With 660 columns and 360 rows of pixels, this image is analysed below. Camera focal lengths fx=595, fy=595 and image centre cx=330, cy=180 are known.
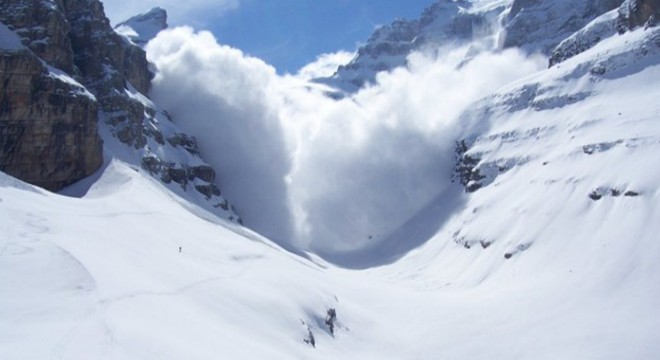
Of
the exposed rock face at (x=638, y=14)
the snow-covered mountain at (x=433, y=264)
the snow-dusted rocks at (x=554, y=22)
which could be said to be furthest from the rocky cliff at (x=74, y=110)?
the snow-dusted rocks at (x=554, y=22)

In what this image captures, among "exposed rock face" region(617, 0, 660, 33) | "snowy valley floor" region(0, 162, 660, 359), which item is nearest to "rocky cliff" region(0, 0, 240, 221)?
"snowy valley floor" region(0, 162, 660, 359)

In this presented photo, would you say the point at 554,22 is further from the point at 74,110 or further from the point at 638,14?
the point at 74,110

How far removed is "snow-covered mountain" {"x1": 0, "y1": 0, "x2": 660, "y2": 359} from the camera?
82.7 feet

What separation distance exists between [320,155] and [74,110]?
3167 inches

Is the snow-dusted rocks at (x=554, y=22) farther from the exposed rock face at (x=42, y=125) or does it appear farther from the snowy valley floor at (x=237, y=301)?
the exposed rock face at (x=42, y=125)

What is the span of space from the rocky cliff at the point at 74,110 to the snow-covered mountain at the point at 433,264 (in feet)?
7.12

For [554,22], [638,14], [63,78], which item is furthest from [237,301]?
[554,22]

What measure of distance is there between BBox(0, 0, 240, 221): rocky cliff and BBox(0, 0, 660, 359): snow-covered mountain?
217cm

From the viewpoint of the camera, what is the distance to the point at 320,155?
153m

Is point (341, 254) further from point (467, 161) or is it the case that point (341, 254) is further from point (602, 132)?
point (602, 132)

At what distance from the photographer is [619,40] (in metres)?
96.8

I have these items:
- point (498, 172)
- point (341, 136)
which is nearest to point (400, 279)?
point (498, 172)

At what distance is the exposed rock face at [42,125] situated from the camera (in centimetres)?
7106

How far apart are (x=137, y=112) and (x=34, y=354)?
93.9 metres
